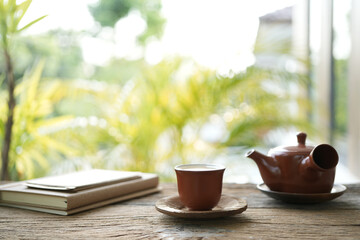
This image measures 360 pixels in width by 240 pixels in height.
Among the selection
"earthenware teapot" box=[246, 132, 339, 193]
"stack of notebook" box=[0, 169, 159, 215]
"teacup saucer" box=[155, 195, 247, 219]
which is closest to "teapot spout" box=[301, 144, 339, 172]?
"earthenware teapot" box=[246, 132, 339, 193]

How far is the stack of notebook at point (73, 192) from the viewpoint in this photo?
2.40 feet

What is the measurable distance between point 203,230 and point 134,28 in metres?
4.59

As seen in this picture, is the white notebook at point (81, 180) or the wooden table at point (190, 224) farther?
the white notebook at point (81, 180)

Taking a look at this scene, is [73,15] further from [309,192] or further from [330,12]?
[309,192]

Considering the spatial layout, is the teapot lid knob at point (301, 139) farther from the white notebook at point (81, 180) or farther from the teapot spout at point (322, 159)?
the white notebook at point (81, 180)

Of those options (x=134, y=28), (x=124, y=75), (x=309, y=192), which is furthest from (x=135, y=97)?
(x=134, y=28)

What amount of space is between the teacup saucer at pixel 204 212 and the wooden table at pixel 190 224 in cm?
2

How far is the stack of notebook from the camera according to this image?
2.40ft

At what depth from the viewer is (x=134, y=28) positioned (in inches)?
195

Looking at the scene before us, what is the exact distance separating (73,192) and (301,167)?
0.44 metres

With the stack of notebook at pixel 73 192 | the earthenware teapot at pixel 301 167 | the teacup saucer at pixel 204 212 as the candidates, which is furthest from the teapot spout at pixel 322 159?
the stack of notebook at pixel 73 192

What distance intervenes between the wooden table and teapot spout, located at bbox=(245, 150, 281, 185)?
6cm

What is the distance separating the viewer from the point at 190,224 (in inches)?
25.5

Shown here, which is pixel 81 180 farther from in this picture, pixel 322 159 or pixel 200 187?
pixel 322 159
